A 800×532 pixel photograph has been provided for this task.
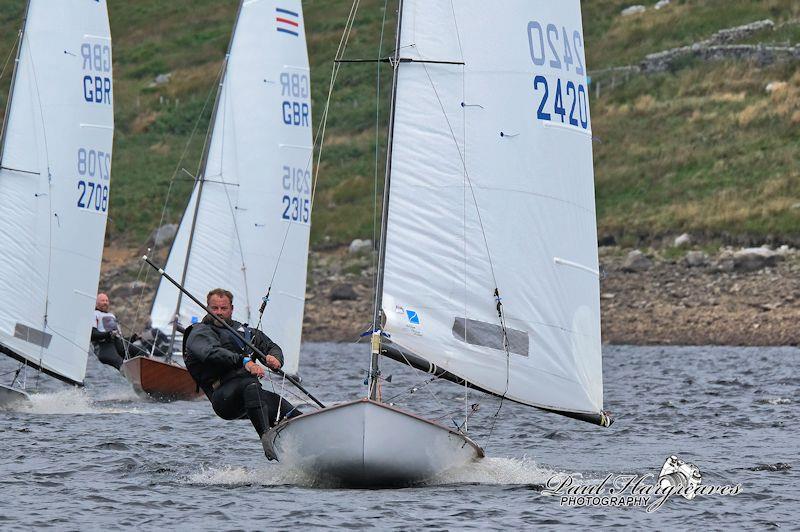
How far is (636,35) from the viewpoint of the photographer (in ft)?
232

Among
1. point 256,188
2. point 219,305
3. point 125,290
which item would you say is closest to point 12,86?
point 256,188

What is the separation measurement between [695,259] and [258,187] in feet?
70.2

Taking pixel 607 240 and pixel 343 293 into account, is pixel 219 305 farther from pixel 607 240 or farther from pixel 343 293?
pixel 607 240

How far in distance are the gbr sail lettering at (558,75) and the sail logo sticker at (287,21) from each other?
12.7m

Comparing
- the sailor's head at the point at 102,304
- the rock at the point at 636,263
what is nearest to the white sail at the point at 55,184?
the sailor's head at the point at 102,304

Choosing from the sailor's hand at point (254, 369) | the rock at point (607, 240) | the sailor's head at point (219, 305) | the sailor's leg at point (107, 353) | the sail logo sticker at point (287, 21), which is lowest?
the rock at point (607, 240)

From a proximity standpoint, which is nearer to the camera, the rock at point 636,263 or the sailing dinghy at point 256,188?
the sailing dinghy at point 256,188

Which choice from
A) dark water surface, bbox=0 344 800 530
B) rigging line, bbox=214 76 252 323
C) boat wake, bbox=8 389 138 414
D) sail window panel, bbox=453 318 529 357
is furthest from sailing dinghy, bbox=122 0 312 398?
sail window panel, bbox=453 318 529 357

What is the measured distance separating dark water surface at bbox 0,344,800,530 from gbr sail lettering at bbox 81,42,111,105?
4.60 metres

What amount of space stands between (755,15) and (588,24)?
8450 millimetres

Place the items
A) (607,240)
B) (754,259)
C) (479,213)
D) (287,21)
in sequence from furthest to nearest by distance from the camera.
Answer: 1. (607,240)
2. (754,259)
3. (287,21)
4. (479,213)

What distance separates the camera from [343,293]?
4797 cm

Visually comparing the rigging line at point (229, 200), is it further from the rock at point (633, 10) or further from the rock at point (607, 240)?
the rock at point (633, 10)

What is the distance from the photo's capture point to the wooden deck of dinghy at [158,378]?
966 inches
